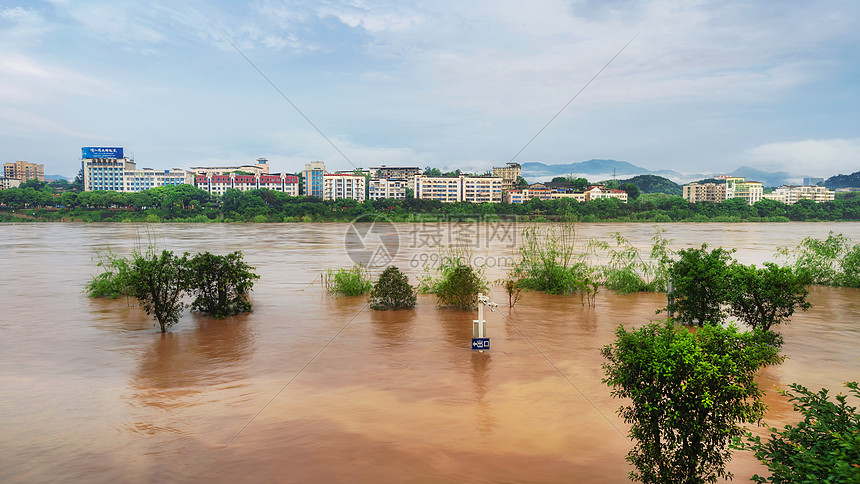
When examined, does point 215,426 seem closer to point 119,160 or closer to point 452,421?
point 452,421

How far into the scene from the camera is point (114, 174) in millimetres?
120188

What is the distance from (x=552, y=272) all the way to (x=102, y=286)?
11796 mm

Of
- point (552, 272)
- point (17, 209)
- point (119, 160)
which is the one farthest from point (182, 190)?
point (552, 272)

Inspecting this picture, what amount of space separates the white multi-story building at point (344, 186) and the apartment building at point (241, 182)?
9.75 m

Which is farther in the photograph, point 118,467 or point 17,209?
point 17,209

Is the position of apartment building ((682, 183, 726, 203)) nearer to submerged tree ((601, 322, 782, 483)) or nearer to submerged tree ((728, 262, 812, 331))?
submerged tree ((728, 262, 812, 331))

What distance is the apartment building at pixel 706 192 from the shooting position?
120 meters

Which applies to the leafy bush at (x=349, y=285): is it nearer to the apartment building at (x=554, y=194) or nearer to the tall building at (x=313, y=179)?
the apartment building at (x=554, y=194)

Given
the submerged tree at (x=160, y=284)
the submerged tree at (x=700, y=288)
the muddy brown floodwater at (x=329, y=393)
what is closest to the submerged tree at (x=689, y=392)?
the muddy brown floodwater at (x=329, y=393)

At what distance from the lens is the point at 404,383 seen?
22.5 ft

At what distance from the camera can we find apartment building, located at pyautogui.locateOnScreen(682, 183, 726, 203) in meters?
120

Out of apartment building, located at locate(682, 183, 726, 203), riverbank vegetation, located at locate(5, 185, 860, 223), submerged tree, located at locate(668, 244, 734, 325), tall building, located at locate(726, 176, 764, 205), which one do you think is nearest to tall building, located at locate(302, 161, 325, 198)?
riverbank vegetation, located at locate(5, 185, 860, 223)

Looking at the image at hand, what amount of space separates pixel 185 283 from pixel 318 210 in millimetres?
54388

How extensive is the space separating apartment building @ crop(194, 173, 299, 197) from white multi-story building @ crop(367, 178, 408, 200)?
18481 mm
